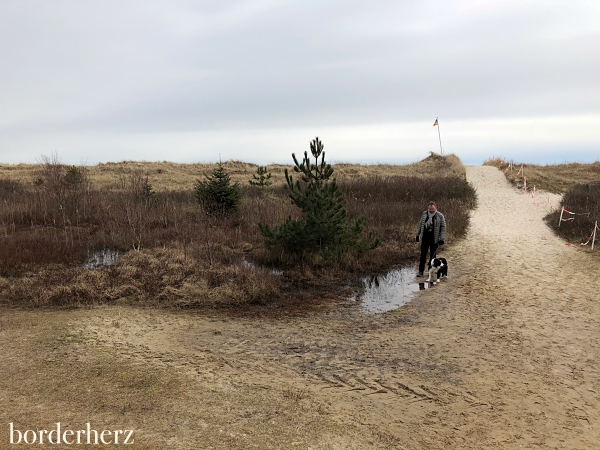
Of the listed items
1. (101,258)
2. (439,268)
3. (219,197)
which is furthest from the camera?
(219,197)

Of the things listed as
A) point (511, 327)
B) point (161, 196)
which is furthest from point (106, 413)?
point (161, 196)

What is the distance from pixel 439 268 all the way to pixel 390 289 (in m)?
1.47

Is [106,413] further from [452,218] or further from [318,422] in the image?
[452,218]

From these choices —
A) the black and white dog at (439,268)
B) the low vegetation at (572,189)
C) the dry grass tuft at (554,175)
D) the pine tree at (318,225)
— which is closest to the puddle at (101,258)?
the pine tree at (318,225)

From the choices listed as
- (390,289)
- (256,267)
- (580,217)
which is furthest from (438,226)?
(580,217)

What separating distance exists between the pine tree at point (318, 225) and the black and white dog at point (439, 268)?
168 cm

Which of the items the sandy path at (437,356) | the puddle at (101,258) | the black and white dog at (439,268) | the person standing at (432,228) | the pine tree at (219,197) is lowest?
the sandy path at (437,356)

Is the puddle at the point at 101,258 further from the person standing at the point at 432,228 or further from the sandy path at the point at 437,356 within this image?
the person standing at the point at 432,228

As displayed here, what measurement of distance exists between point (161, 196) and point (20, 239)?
34.8 ft

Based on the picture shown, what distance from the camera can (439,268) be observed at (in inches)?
421

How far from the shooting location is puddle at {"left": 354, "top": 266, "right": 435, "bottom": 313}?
29.6ft

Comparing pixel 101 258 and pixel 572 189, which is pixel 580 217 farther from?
pixel 101 258

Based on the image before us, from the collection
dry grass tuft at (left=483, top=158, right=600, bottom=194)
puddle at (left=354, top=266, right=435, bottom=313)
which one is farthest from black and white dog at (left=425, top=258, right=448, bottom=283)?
dry grass tuft at (left=483, top=158, right=600, bottom=194)

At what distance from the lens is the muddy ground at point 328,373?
4391mm
